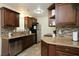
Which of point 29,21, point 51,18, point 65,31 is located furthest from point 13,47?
point 29,21

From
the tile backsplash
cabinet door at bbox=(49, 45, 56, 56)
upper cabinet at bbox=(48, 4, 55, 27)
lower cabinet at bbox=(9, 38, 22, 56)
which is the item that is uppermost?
upper cabinet at bbox=(48, 4, 55, 27)

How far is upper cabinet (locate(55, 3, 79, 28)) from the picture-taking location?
7.89 ft

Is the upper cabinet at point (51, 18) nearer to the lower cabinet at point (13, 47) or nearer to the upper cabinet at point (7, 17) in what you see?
the lower cabinet at point (13, 47)

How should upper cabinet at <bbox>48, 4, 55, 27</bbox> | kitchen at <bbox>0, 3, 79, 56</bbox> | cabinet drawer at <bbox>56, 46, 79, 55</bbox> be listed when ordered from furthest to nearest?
1. upper cabinet at <bbox>48, 4, 55, 27</bbox>
2. kitchen at <bbox>0, 3, 79, 56</bbox>
3. cabinet drawer at <bbox>56, 46, 79, 55</bbox>

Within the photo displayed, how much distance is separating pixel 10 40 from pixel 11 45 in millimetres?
177

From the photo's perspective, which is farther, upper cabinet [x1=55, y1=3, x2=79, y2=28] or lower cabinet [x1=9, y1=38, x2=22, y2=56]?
lower cabinet [x1=9, y1=38, x2=22, y2=56]

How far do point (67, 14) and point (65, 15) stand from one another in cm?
5

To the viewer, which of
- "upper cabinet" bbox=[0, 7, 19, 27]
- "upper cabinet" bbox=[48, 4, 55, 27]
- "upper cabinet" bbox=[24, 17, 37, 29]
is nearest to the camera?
"upper cabinet" bbox=[48, 4, 55, 27]

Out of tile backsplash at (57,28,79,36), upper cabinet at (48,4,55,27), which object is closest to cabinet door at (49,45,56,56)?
tile backsplash at (57,28,79,36)

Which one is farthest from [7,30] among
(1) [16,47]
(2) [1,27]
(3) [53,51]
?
(3) [53,51]

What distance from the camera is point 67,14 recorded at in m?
2.48

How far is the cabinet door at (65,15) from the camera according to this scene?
243cm

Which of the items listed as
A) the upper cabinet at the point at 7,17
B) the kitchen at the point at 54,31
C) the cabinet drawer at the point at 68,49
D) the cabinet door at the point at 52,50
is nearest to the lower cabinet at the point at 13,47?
the kitchen at the point at 54,31

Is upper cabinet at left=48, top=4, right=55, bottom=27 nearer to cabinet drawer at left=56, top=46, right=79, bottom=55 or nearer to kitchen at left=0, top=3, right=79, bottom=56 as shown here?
kitchen at left=0, top=3, right=79, bottom=56
